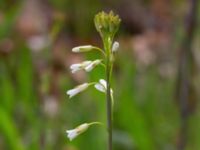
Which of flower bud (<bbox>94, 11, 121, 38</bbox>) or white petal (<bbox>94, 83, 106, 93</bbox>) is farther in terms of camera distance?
white petal (<bbox>94, 83, 106, 93</bbox>)

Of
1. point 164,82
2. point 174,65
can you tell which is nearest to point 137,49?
point 174,65

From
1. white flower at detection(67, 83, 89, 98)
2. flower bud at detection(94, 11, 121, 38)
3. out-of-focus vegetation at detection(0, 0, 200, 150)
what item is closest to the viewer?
flower bud at detection(94, 11, 121, 38)

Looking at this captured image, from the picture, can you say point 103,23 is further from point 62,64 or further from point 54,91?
point 62,64

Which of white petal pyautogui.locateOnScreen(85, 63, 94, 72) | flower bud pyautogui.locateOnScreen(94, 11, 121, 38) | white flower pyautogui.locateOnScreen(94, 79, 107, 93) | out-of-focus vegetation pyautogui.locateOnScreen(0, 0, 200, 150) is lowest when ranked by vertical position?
out-of-focus vegetation pyautogui.locateOnScreen(0, 0, 200, 150)

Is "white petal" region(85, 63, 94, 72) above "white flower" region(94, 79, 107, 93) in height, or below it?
above

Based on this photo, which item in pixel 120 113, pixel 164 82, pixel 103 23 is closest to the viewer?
pixel 103 23

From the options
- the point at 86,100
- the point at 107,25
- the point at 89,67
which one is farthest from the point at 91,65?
the point at 86,100

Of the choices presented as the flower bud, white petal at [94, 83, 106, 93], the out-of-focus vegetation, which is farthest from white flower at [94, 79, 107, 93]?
the out-of-focus vegetation

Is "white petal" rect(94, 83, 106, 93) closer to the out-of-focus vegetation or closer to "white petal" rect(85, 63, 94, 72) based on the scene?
"white petal" rect(85, 63, 94, 72)

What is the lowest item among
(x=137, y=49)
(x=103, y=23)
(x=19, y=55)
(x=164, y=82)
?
(x=137, y=49)

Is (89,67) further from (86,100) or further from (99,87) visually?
(86,100)

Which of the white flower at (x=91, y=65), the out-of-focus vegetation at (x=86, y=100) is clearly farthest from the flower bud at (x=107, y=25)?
the out-of-focus vegetation at (x=86, y=100)
